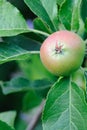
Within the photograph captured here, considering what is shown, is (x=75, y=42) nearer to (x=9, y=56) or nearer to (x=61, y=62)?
(x=61, y=62)

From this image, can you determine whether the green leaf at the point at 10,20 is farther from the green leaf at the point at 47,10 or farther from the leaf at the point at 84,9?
the leaf at the point at 84,9

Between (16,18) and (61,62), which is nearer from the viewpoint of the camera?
(61,62)

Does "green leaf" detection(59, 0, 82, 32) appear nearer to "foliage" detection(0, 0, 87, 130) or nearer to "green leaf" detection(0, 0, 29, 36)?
"foliage" detection(0, 0, 87, 130)

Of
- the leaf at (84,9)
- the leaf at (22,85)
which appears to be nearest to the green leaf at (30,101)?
the leaf at (22,85)

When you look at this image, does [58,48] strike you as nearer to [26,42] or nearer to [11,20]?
[11,20]

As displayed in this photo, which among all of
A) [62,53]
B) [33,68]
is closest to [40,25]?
[62,53]

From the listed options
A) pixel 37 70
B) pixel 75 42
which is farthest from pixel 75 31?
pixel 37 70
